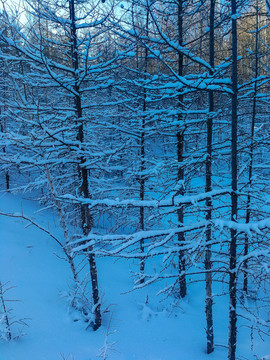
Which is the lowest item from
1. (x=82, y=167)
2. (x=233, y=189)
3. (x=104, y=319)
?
(x=104, y=319)

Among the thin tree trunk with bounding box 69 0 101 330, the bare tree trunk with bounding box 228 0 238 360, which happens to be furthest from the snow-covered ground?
the bare tree trunk with bounding box 228 0 238 360

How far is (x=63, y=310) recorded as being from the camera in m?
7.82

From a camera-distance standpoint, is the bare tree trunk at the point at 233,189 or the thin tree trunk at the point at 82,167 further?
the thin tree trunk at the point at 82,167

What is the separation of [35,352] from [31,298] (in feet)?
6.09

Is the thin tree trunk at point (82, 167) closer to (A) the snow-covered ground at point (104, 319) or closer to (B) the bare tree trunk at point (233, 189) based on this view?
(A) the snow-covered ground at point (104, 319)

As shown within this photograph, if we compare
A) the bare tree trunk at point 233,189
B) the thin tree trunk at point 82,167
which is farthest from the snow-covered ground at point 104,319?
the bare tree trunk at point 233,189

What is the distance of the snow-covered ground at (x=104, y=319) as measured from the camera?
658cm

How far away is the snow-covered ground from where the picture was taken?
6.58m

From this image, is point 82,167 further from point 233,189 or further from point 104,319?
point 104,319

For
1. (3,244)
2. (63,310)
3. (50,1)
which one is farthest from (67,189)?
(50,1)

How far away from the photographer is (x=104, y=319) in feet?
25.7

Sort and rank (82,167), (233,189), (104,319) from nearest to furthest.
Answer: (233,189), (82,167), (104,319)

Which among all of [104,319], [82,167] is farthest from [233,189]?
[104,319]

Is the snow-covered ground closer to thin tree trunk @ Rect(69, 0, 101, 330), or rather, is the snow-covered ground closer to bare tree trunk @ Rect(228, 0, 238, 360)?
thin tree trunk @ Rect(69, 0, 101, 330)
